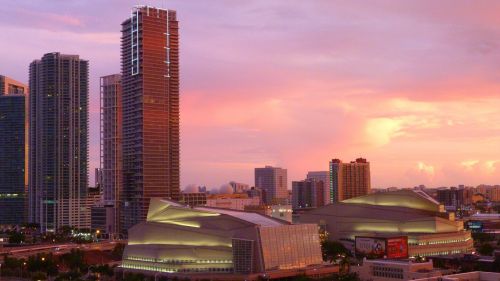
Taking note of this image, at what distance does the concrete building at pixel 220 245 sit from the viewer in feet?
312

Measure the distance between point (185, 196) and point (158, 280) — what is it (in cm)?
8210

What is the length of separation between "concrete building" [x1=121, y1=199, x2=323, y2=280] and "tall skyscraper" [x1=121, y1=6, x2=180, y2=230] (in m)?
55.4

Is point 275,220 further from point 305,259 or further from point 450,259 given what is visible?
point 450,259

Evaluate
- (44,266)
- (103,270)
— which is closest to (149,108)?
(44,266)

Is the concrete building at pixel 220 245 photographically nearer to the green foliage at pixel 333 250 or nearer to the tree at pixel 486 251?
the green foliage at pixel 333 250

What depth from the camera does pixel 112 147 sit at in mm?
178750

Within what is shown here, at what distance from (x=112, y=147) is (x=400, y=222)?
79.1 m

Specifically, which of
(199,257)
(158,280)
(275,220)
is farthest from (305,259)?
(158,280)

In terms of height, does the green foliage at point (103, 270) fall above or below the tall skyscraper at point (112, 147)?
below

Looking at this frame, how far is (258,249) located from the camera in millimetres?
94312

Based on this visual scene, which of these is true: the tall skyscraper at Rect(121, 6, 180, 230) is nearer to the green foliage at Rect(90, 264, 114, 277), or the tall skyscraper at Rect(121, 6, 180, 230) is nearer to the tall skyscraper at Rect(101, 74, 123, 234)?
the tall skyscraper at Rect(101, 74, 123, 234)

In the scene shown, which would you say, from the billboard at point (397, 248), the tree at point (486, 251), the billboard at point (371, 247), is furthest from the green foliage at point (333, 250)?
the tree at point (486, 251)

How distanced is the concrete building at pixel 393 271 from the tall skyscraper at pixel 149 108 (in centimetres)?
8099

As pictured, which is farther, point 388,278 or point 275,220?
point 275,220
